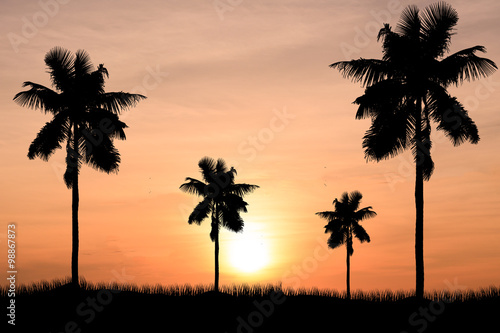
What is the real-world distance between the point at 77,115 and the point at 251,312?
15979 millimetres

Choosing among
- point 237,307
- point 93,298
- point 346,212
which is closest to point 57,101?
point 93,298

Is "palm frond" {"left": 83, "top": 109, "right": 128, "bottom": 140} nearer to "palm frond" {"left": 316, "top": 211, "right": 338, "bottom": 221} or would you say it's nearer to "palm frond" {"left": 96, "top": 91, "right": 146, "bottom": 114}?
"palm frond" {"left": 96, "top": 91, "right": 146, "bottom": 114}

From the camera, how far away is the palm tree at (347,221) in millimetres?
66750

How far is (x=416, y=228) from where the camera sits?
3066 centimetres

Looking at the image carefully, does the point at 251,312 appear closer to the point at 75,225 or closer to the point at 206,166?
the point at 75,225

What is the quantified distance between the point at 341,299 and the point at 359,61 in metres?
11.8

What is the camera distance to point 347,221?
67188mm

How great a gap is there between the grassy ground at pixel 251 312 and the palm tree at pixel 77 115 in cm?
725

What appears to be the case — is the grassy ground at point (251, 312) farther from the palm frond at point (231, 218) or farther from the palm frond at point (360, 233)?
the palm frond at point (360, 233)

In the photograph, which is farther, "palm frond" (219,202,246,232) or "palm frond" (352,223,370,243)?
"palm frond" (352,223,370,243)

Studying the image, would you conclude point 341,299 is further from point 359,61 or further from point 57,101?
point 57,101

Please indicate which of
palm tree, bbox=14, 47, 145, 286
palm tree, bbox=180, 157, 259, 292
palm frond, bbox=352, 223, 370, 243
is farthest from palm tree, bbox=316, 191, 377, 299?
palm tree, bbox=14, 47, 145, 286

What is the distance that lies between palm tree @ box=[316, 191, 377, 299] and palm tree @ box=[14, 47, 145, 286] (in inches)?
1366

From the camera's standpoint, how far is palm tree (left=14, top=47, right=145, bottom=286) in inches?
1437
